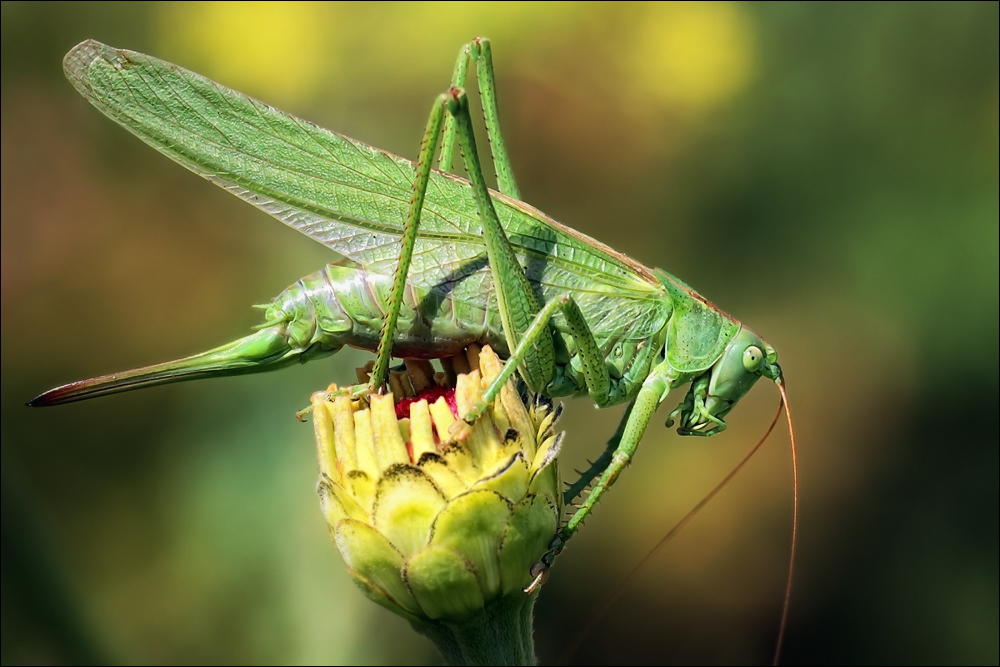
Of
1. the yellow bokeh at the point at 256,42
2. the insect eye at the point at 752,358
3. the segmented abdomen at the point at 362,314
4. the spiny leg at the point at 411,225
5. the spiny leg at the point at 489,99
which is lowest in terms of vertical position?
the insect eye at the point at 752,358

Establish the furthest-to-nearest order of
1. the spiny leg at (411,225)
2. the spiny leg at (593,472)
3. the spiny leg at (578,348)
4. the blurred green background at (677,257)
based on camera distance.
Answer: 1. the blurred green background at (677,257)
2. the spiny leg at (593,472)
3. the spiny leg at (411,225)
4. the spiny leg at (578,348)

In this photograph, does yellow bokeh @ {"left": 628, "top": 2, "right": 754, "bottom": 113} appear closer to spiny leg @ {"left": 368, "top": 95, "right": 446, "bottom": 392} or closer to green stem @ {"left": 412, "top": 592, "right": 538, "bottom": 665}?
spiny leg @ {"left": 368, "top": 95, "right": 446, "bottom": 392}

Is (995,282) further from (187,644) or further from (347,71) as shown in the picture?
(187,644)

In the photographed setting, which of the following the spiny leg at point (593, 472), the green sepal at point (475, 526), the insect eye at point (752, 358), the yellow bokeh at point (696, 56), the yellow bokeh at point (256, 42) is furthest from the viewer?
the yellow bokeh at point (696, 56)

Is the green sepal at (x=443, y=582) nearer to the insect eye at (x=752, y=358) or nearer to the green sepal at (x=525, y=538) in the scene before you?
the green sepal at (x=525, y=538)

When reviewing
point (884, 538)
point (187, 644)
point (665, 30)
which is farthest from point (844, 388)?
point (187, 644)

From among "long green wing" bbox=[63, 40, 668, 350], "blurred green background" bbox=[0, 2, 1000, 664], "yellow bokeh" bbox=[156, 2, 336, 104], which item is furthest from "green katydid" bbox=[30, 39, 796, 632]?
"yellow bokeh" bbox=[156, 2, 336, 104]

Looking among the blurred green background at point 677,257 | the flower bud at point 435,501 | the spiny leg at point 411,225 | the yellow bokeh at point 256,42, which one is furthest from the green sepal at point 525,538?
the yellow bokeh at point 256,42
